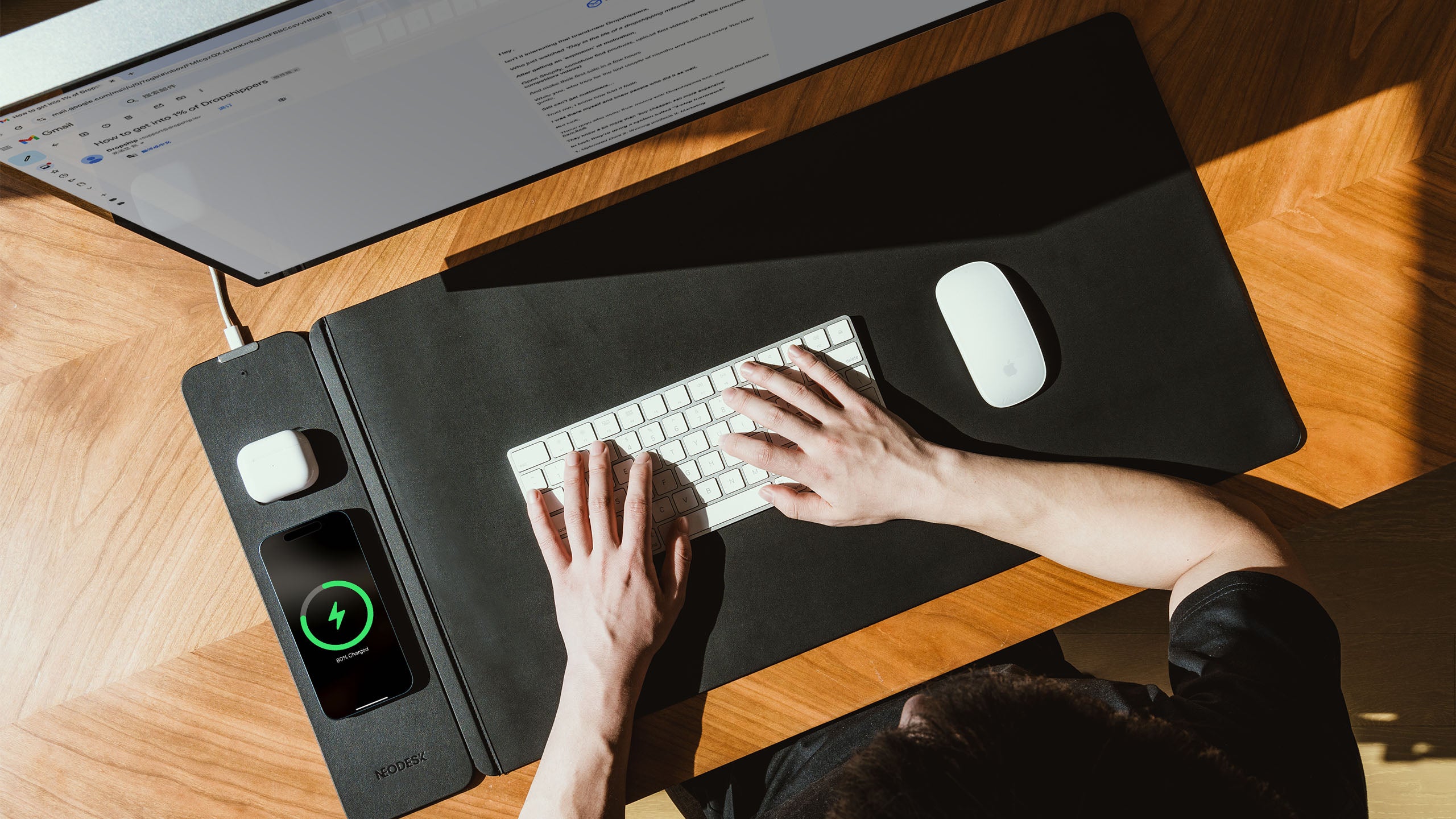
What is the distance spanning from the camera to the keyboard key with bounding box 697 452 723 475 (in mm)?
709

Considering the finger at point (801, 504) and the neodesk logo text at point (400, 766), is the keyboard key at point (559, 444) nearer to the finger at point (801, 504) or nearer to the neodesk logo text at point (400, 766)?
the finger at point (801, 504)

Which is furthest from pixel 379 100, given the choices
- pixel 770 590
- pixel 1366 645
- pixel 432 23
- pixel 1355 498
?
pixel 1366 645

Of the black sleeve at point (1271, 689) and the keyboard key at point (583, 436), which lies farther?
the keyboard key at point (583, 436)

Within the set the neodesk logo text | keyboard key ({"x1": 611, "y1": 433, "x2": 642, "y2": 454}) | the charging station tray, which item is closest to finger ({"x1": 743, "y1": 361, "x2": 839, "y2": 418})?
keyboard key ({"x1": 611, "y1": 433, "x2": 642, "y2": 454})

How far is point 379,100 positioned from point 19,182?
0.56 meters

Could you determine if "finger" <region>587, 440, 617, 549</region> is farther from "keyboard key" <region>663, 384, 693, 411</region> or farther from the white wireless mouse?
the white wireless mouse

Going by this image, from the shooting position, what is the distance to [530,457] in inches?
28.0

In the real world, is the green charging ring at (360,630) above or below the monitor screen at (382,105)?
below

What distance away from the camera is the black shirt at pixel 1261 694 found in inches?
23.5

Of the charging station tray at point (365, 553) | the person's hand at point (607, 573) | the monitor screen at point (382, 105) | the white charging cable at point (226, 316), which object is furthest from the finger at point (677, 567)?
the white charging cable at point (226, 316)

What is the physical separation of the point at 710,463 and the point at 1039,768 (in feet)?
1.18

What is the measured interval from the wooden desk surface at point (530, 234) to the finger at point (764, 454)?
177mm

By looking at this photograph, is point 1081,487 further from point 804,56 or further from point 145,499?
point 145,499

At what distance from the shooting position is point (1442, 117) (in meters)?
0.73
